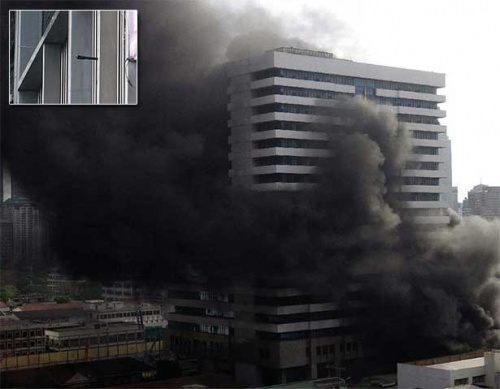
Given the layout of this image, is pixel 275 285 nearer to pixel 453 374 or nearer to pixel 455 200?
pixel 453 374

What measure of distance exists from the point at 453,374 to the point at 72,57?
24.8 feet

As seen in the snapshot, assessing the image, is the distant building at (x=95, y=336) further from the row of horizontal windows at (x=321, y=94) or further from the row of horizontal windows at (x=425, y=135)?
the row of horizontal windows at (x=425, y=135)

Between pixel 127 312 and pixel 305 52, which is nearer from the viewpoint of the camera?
pixel 127 312

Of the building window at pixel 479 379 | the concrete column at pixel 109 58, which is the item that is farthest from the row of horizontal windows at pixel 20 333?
the building window at pixel 479 379

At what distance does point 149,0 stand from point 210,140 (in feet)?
8.24

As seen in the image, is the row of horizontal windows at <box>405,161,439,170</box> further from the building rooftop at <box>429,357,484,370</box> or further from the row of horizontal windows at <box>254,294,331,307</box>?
the building rooftop at <box>429,357,484,370</box>

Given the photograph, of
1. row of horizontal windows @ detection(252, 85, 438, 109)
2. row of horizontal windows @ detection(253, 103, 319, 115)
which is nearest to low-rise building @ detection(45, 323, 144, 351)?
row of horizontal windows @ detection(253, 103, 319, 115)

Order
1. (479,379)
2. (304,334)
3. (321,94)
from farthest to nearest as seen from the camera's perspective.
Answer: (321,94) → (304,334) → (479,379)

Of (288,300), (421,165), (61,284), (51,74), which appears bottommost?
(288,300)

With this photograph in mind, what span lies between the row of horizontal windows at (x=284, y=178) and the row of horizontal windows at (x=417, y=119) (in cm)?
288

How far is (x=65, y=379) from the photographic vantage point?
12523 mm

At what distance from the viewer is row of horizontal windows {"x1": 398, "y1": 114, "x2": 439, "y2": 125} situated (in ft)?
54.4

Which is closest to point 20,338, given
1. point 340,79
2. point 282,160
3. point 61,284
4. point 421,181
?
point 61,284

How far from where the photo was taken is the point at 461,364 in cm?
1388
